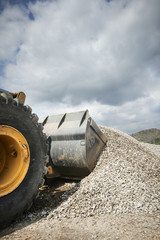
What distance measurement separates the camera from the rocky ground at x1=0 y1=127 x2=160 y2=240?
2005 millimetres

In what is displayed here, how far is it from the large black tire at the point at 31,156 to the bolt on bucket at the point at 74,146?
95 centimetres

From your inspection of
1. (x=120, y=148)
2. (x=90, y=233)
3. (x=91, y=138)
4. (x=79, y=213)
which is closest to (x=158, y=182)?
(x=120, y=148)

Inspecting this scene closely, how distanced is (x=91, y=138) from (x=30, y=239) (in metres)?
2.21

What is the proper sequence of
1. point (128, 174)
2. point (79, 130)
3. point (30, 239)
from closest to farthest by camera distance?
point (30, 239)
point (128, 174)
point (79, 130)

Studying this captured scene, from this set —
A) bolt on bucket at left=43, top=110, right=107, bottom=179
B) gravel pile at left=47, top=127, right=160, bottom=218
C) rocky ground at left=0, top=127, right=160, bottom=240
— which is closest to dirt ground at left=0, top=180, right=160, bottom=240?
rocky ground at left=0, top=127, right=160, bottom=240

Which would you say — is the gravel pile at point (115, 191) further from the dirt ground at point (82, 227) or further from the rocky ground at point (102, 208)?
the dirt ground at point (82, 227)

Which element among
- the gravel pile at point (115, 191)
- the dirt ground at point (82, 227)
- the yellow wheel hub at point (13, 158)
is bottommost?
the dirt ground at point (82, 227)

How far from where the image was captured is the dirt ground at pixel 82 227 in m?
1.93

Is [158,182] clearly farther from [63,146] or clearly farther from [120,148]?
[63,146]

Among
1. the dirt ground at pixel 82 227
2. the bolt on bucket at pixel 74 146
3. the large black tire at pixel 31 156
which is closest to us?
the dirt ground at pixel 82 227

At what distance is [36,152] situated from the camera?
2.57 meters

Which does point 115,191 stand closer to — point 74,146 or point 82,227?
point 82,227

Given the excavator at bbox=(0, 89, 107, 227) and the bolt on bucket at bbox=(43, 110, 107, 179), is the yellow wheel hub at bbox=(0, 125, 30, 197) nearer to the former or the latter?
the excavator at bbox=(0, 89, 107, 227)

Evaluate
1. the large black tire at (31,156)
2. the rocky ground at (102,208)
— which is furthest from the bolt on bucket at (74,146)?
the large black tire at (31,156)
